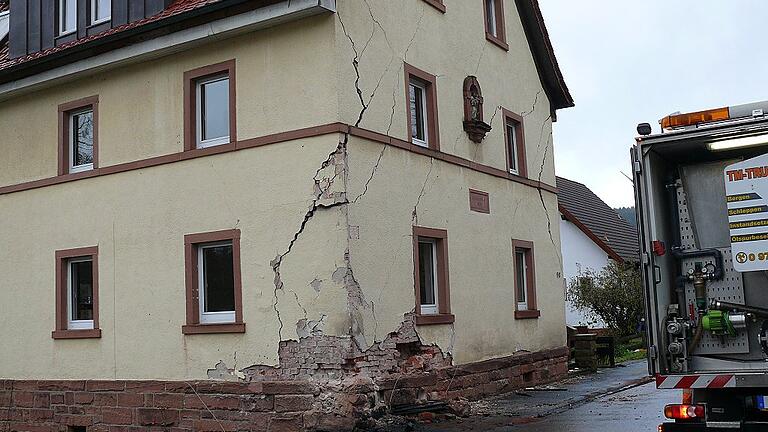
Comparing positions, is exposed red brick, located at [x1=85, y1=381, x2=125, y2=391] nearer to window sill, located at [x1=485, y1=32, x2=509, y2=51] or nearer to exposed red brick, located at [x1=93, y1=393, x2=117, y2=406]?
exposed red brick, located at [x1=93, y1=393, x2=117, y2=406]

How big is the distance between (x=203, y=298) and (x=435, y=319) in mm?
3504

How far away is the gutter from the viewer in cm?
1311

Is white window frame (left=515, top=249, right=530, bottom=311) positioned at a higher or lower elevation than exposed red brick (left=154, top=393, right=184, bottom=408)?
higher

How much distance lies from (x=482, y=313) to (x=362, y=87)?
15.6 ft

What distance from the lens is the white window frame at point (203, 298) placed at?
1377cm

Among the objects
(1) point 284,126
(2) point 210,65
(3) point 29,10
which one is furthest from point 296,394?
(3) point 29,10

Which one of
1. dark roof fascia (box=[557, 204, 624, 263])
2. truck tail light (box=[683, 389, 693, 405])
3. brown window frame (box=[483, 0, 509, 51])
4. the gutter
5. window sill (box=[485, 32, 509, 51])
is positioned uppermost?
brown window frame (box=[483, 0, 509, 51])

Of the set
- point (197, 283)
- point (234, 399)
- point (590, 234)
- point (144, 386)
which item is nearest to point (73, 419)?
point (144, 386)

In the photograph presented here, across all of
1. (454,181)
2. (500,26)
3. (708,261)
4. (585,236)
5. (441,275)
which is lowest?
(708,261)

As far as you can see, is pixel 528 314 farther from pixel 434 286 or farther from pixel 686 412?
pixel 686 412

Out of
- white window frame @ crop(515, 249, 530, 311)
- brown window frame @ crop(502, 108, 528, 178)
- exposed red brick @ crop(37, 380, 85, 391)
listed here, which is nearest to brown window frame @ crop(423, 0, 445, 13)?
brown window frame @ crop(502, 108, 528, 178)

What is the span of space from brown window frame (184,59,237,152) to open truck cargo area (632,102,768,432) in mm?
6744

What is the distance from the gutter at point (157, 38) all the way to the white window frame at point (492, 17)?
19.4 feet

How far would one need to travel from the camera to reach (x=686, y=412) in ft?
27.2
